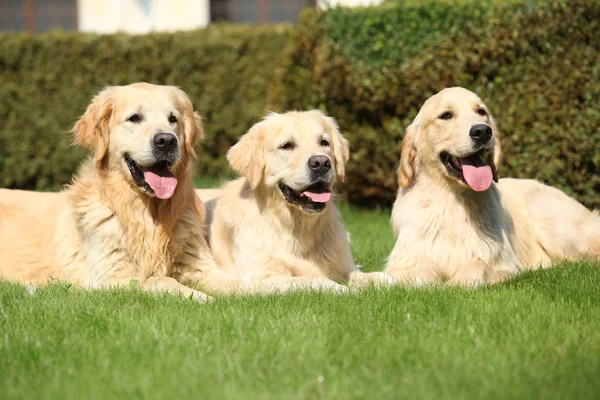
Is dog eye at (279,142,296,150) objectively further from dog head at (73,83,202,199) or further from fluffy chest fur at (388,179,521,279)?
fluffy chest fur at (388,179,521,279)

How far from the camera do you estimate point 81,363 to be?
3.64m

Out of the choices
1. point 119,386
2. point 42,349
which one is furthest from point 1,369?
point 119,386

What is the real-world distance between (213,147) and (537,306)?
28.2 ft

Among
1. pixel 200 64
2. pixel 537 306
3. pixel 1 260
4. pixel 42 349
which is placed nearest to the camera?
pixel 42 349

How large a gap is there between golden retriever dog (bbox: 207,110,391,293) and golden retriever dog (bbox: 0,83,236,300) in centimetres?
23

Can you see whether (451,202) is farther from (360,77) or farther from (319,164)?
(360,77)

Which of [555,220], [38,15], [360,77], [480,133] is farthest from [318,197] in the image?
[38,15]

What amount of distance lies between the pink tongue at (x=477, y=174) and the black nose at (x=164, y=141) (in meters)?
1.94

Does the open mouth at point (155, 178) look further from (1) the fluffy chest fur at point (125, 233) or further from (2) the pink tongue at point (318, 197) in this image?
(2) the pink tongue at point (318, 197)

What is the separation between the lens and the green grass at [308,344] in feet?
10.7

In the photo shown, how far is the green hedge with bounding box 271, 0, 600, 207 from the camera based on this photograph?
770cm

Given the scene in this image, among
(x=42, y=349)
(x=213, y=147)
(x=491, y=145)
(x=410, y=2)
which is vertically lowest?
(x=213, y=147)

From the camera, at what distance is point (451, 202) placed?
Result: 226 inches

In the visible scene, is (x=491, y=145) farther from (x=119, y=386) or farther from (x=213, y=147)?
(x=213, y=147)
